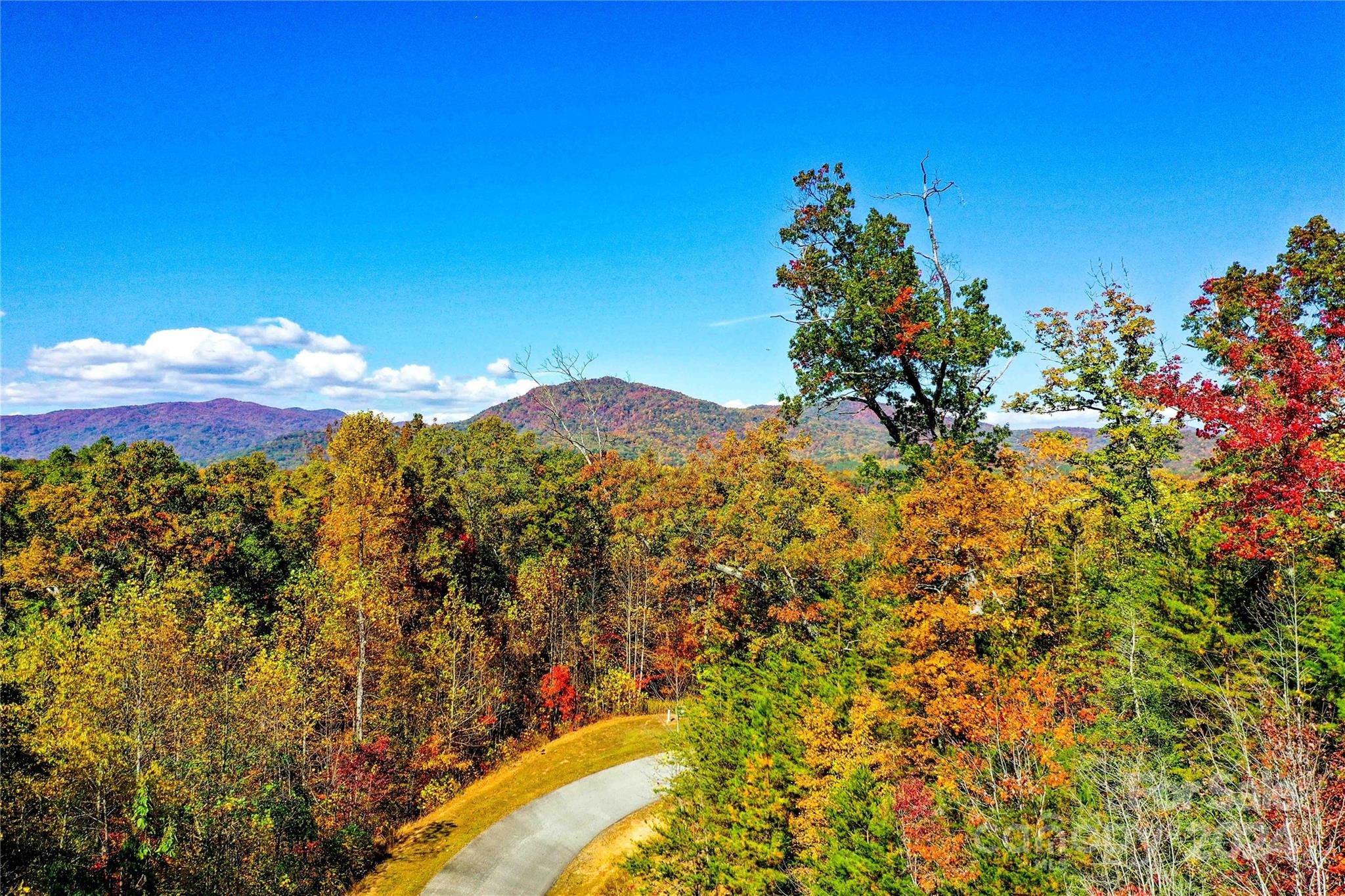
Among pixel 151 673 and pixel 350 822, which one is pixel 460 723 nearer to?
pixel 350 822

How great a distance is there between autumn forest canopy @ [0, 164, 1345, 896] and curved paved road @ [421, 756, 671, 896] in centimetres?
315

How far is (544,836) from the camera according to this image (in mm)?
19141

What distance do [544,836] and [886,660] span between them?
12.7m

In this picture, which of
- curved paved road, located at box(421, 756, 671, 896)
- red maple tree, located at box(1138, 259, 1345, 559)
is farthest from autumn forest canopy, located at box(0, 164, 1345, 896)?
curved paved road, located at box(421, 756, 671, 896)

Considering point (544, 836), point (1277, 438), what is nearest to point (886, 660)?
point (1277, 438)

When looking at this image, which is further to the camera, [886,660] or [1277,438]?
[886,660]

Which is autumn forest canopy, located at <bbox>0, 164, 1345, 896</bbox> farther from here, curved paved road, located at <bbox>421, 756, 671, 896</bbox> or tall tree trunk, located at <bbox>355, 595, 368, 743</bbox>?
curved paved road, located at <bbox>421, 756, 671, 896</bbox>

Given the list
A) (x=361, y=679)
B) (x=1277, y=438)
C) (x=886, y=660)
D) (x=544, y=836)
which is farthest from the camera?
(x=361, y=679)

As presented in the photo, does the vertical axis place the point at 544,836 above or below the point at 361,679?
below

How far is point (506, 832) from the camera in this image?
19.2 metres

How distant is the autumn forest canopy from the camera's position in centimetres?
947

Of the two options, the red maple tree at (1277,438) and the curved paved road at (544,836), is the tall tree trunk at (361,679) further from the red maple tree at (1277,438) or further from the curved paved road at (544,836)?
the red maple tree at (1277,438)

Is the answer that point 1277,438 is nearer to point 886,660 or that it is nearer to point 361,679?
point 886,660

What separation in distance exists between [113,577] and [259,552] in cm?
661
